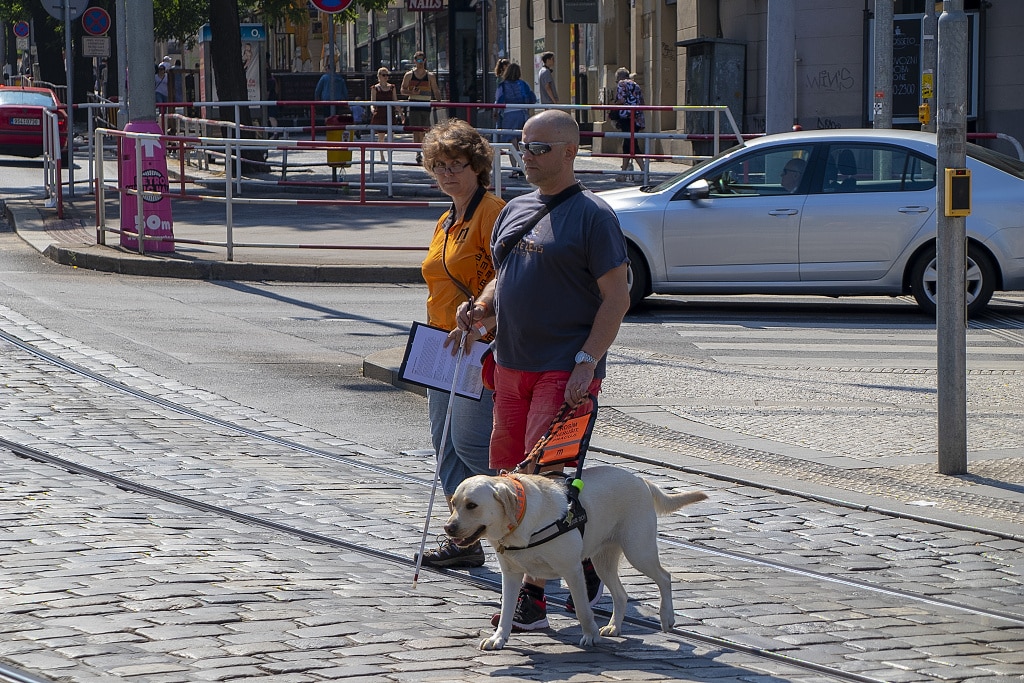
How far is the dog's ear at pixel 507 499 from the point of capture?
14.9 feet

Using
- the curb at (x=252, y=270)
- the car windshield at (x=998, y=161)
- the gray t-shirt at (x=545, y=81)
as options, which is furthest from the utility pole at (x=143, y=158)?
the gray t-shirt at (x=545, y=81)

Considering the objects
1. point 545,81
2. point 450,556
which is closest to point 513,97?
point 545,81

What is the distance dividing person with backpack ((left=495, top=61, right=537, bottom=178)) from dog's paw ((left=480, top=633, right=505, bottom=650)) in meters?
18.0

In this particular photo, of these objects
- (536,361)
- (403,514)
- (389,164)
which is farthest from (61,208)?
(536,361)

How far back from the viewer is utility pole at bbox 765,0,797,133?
16047 millimetres

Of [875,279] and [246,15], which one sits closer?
[875,279]

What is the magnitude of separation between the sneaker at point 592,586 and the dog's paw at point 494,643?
0.52 meters

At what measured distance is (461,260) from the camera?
5.66m

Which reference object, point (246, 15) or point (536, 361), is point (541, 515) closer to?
point (536, 361)

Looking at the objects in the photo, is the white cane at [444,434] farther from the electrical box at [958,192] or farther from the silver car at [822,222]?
the silver car at [822,222]

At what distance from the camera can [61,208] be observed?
20.5 metres

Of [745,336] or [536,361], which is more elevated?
[536,361]

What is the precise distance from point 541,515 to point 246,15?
165 feet

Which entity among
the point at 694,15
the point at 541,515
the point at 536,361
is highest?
the point at 694,15
